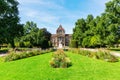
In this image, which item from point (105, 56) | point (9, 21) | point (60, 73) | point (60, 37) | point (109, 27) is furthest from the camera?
point (60, 37)

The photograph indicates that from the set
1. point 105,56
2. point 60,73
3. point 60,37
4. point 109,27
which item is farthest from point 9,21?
point 60,37

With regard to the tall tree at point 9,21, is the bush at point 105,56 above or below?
below

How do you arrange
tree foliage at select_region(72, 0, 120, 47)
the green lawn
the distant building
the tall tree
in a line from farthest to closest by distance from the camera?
the distant building < tree foliage at select_region(72, 0, 120, 47) < the tall tree < the green lawn

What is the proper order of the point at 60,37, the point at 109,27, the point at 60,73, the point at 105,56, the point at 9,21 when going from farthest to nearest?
the point at 60,37 < the point at 109,27 < the point at 9,21 < the point at 105,56 < the point at 60,73

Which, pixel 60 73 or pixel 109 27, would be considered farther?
pixel 109 27

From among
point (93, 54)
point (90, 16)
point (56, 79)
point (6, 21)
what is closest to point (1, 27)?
point (6, 21)

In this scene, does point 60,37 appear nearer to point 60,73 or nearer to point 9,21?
point 9,21

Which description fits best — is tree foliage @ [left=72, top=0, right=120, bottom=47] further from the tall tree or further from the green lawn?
the green lawn

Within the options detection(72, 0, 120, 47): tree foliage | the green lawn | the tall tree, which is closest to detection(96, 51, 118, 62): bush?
the green lawn

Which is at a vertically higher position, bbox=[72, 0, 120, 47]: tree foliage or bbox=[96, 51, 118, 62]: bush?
bbox=[72, 0, 120, 47]: tree foliage

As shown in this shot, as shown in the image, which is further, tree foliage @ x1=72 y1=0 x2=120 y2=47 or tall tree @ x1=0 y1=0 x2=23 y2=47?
tree foliage @ x1=72 y1=0 x2=120 y2=47

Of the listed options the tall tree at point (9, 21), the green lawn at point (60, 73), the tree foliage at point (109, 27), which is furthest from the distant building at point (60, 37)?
the green lawn at point (60, 73)

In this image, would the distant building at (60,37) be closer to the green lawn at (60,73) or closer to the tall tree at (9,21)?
the tall tree at (9,21)

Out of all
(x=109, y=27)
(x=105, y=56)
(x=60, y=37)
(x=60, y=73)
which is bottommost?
(x=60, y=73)
